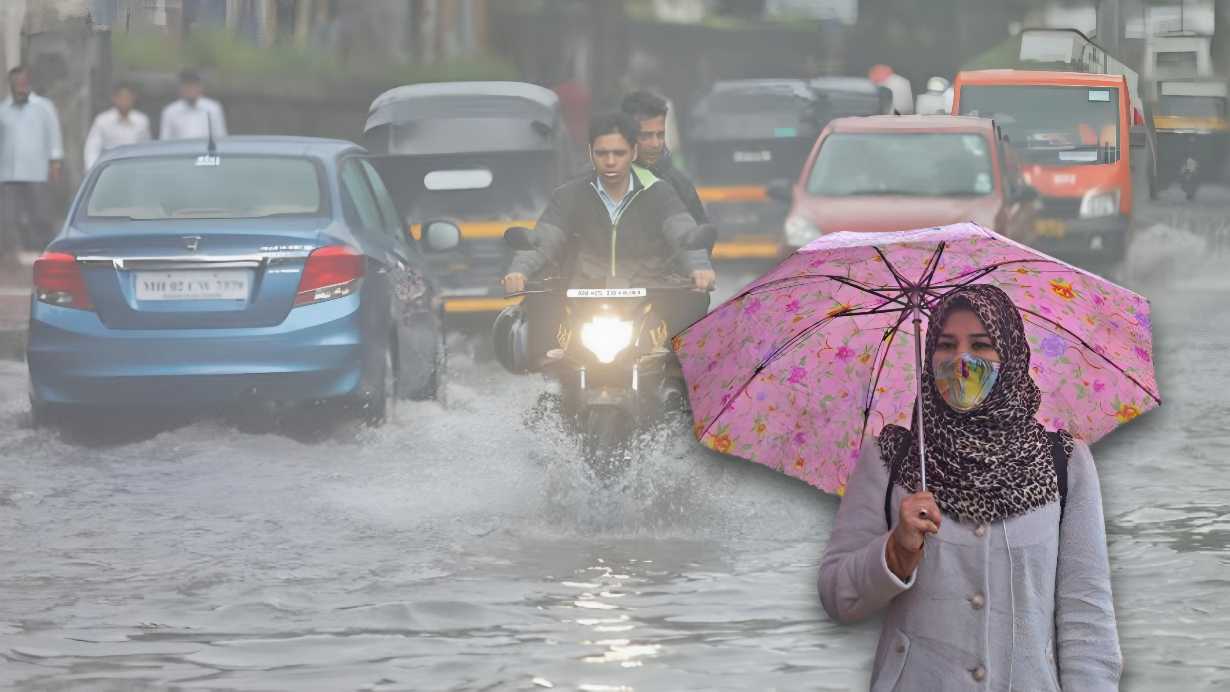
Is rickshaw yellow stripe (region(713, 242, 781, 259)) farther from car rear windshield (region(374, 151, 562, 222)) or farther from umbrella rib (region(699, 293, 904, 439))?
umbrella rib (region(699, 293, 904, 439))

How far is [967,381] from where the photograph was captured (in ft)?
13.6

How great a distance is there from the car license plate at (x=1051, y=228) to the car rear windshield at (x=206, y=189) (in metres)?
10.6

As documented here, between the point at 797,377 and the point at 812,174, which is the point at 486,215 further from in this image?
the point at 797,377

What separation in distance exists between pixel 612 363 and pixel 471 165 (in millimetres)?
9101

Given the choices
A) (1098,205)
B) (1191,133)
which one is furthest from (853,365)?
(1191,133)

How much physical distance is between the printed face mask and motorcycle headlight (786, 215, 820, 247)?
1481 centimetres

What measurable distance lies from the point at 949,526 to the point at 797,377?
128 cm

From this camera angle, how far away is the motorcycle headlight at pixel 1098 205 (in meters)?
23.2

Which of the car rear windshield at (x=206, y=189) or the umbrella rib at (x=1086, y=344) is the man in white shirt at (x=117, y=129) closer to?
the car rear windshield at (x=206, y=189)

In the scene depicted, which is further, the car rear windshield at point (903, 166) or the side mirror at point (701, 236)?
the car rear windshield at point (903, 166)

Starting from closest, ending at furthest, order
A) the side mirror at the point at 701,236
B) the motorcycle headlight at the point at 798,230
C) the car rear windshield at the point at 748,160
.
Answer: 1. the side mirror at the point at 701,236
2. the motorcycle headlight at the point at 798,230
3. the car rear windshield at the point at 748,160

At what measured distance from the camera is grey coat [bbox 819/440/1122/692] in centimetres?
426

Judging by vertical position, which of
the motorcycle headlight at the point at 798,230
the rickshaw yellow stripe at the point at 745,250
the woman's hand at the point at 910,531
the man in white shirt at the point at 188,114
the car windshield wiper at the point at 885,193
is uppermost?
the woman's hand at the point at 910,531

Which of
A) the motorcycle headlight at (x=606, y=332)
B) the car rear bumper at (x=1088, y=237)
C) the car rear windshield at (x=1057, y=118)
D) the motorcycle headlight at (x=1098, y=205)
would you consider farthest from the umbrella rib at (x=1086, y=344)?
the car rear windshield at (x=1057, y=118)
